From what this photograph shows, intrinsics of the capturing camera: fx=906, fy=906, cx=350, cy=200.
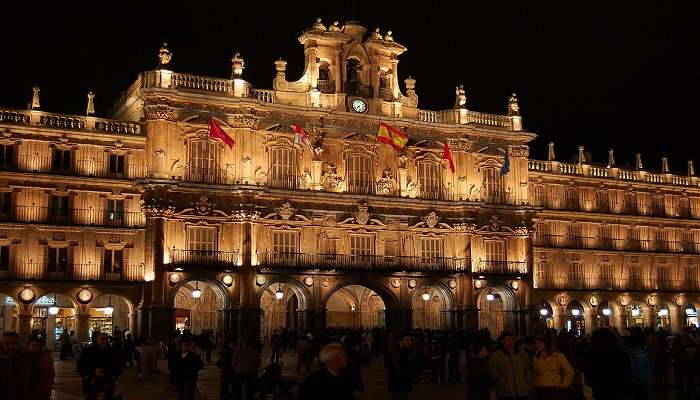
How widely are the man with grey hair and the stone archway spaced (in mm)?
48470

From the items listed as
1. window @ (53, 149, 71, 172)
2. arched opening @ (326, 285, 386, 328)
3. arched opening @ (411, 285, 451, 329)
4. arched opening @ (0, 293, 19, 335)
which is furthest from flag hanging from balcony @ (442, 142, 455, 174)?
arched opening @ (0, 293, 19, 335)

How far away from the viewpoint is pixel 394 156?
193ft

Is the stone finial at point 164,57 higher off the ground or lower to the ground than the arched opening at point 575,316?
higher

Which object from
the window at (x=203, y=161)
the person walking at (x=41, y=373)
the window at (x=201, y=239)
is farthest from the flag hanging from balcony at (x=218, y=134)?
the person walking at (x=41, y=373)

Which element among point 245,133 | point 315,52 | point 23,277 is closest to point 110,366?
point 23,277

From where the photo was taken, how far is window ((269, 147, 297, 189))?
54.9m

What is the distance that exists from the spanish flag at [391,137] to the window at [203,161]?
1012 centimetres

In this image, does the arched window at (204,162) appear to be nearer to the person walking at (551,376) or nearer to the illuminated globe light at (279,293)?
the illuminated globe light at (279,293)

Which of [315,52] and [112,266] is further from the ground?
[315,52]

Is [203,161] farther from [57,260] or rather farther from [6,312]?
[6,312]

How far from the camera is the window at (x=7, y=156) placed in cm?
4969

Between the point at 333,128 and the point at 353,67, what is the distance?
5.17 meters

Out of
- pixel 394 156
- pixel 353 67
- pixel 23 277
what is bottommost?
pixel 23 277

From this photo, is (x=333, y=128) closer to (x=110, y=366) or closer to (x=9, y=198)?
(x=9, y=198)
